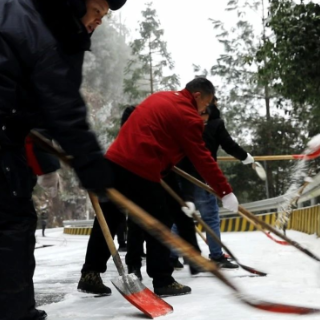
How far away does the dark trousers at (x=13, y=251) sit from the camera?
2213mm

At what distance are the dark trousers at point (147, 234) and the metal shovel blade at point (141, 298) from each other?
46 centimetres

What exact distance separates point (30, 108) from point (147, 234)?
5.87 ft

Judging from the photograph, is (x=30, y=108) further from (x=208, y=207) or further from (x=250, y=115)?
(x=250, y=115)

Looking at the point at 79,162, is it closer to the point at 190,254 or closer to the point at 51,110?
the point at 51,110

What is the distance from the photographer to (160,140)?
12.4 ft

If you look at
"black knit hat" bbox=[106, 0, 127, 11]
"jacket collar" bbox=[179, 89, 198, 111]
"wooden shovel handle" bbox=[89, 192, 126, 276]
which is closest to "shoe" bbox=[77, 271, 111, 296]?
"wooden shovel handle" bbox=[89, 192, 126, 276]

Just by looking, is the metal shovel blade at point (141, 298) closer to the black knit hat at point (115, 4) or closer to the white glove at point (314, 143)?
the black knit hat at point (115, 4)

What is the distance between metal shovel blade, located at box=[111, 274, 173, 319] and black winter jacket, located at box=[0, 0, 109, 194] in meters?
1.25

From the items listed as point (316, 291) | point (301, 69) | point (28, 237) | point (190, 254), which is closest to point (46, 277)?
point (316, 291)

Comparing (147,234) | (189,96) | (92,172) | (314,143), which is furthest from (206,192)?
(92,172)

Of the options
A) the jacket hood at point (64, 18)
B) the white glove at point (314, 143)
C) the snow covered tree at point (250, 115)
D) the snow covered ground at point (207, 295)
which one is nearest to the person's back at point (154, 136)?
the snow covered ground at point (207, 295)

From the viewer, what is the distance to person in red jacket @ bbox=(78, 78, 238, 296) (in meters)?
3.76

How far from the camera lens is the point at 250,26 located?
2959 centimetres

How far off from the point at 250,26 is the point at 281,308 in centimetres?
2889
